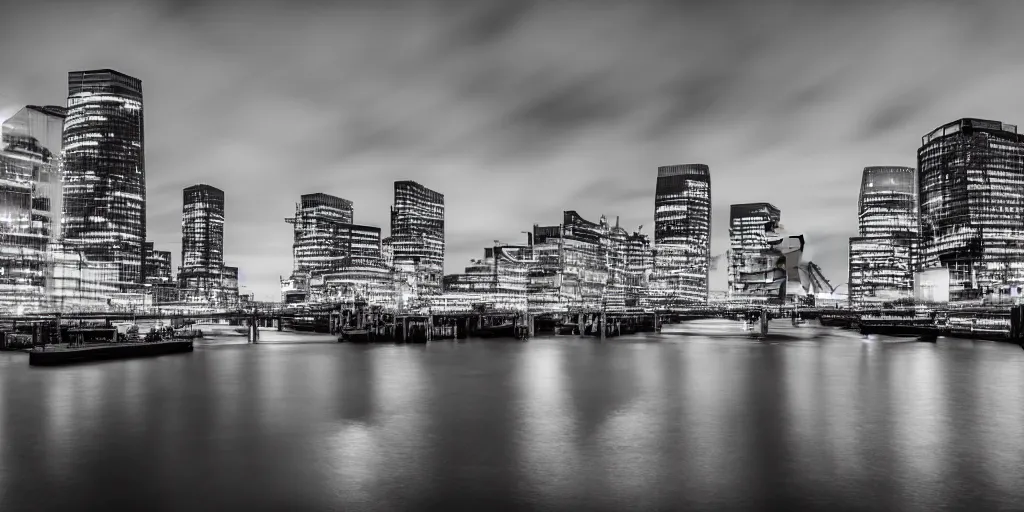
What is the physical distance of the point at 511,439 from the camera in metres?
38.8

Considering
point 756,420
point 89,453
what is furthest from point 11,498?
point 756,420

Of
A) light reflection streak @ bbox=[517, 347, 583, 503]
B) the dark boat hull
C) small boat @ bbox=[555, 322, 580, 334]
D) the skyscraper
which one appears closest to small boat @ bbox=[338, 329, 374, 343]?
the dark boat hull

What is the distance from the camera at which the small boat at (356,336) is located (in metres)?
137

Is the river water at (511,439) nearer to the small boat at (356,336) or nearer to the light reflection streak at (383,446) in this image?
the light reflection streak at (383,446)

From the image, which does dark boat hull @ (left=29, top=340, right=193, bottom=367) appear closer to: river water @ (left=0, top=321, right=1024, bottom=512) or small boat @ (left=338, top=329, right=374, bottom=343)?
river water @ (left=0, top=321, right=1024, bottom=512)

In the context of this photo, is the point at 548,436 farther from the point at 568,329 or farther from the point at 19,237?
the point at 19,237

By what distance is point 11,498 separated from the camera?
89.2 feet

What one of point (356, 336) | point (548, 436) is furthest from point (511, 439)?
point (356, 336)

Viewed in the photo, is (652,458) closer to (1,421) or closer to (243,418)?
(243,418)

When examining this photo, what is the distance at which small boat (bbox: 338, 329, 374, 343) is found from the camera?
137 metres

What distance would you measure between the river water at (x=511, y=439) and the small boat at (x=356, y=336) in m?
61.3

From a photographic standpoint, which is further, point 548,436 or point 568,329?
point 568,329

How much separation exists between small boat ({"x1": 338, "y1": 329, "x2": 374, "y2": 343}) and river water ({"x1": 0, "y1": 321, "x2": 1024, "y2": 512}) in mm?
61250

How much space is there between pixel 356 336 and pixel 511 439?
345ft
